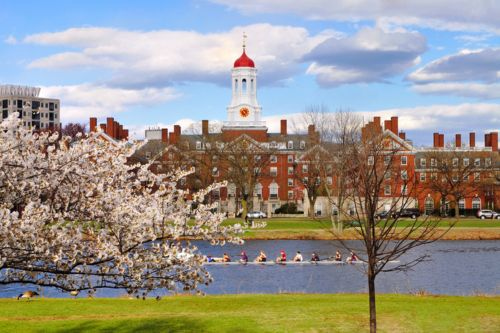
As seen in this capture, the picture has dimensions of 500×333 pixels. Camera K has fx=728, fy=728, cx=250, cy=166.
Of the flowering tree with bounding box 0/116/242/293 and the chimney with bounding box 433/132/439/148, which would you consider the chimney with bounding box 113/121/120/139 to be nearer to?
the chimney with bounding box 433/132/439/148

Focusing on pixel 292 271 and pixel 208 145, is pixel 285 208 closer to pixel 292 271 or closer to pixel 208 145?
pixel 208 145

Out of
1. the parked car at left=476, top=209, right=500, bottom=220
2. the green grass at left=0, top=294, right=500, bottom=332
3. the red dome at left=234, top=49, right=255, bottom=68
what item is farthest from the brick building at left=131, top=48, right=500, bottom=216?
the green grass at left=0, top=294, right=500, bottom=332

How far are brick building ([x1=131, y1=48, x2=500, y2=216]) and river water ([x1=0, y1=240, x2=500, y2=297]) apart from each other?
98.8 ft

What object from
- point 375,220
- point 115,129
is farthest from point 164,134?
point 375,220

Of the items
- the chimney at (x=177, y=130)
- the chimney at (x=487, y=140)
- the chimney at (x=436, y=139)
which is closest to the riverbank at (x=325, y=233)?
the chimney at (x=177, y=130)

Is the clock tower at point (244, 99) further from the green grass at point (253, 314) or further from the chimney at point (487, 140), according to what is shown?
the green grass at point (253, 314)

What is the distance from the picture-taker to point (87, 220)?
14.3 metres

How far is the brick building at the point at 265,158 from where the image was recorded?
310 feet

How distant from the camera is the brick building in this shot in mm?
94500

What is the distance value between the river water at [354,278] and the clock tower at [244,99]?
198ft

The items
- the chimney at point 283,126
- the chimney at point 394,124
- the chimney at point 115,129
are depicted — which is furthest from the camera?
the chimney at point 283,126

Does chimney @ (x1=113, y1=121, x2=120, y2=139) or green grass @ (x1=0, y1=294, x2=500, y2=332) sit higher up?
chimney @ (x1=113, y1=121, x2=120, y2=139)

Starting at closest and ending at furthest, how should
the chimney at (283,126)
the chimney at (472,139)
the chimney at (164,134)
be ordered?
the chimney at (164,134), the chimney at (472,139), the chimney at (283,126)

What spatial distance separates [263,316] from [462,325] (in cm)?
594
